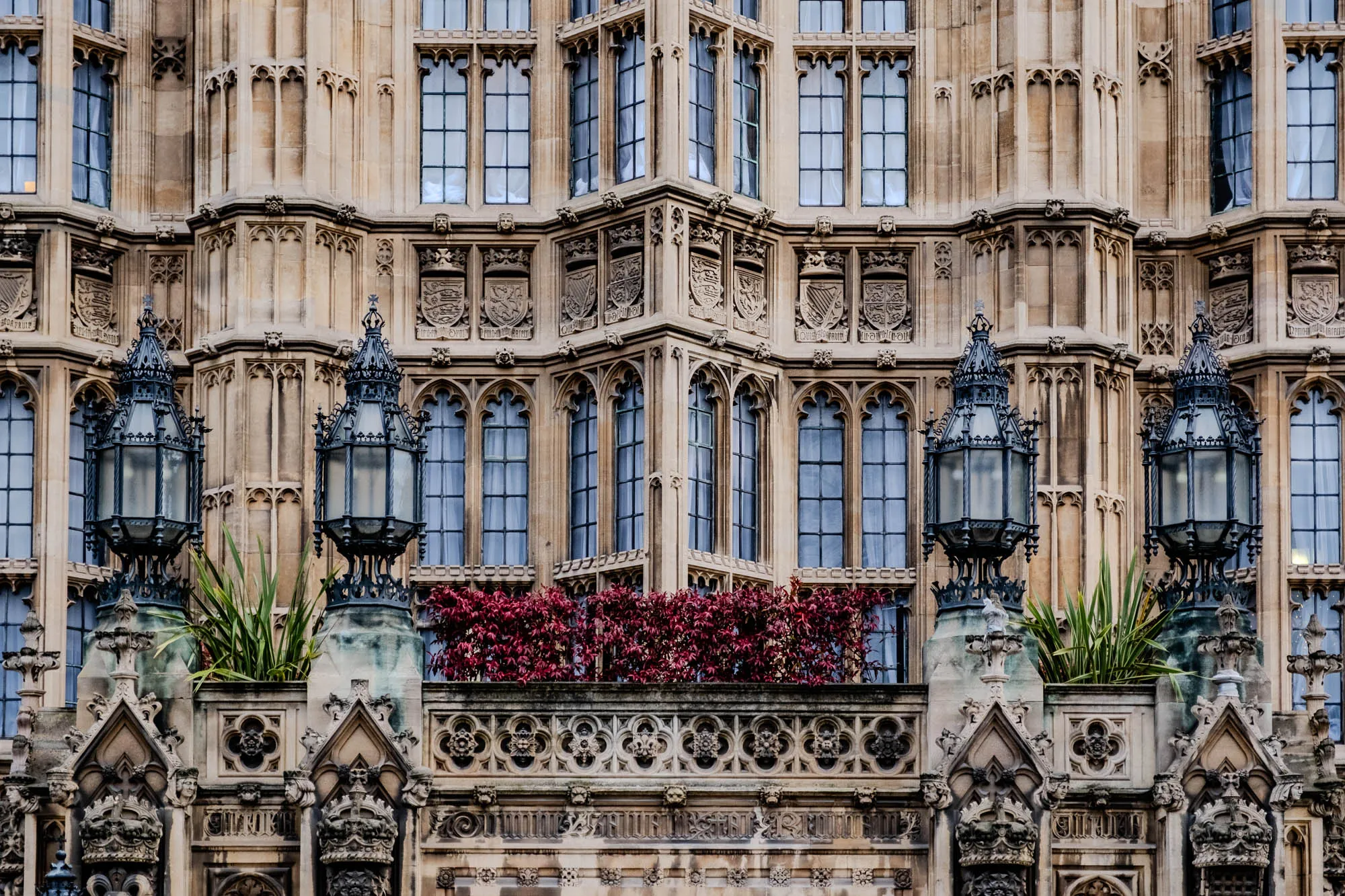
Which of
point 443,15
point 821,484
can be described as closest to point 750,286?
point 821,484

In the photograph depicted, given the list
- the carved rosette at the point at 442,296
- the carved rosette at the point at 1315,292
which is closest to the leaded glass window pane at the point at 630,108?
the carved rosette at the point at 442,296

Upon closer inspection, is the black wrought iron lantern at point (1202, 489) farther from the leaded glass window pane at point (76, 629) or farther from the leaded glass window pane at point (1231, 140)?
the leaded glass window pane at point (76, 629)

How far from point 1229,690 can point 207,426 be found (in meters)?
17.3

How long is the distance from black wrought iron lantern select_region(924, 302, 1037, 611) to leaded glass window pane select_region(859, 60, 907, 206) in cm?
1303

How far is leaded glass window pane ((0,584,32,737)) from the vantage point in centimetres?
4775

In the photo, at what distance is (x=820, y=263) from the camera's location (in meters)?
49.2

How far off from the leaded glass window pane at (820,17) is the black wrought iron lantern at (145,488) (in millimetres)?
15306

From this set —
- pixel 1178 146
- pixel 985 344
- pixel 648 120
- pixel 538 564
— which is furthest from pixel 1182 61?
pixel 985 344

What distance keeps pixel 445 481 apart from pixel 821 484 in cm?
488

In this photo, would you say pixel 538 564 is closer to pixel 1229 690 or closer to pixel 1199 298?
pixel 1199 298

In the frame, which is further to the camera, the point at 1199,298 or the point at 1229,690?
the point at 1199,298

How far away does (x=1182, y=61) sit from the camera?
50281 mm

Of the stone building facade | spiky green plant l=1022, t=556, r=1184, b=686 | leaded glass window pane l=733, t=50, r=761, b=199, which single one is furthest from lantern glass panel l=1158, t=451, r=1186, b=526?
leaded glass window pane l=733, t=50, r=761, b=199

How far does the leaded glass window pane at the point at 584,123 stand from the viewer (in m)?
49.0
